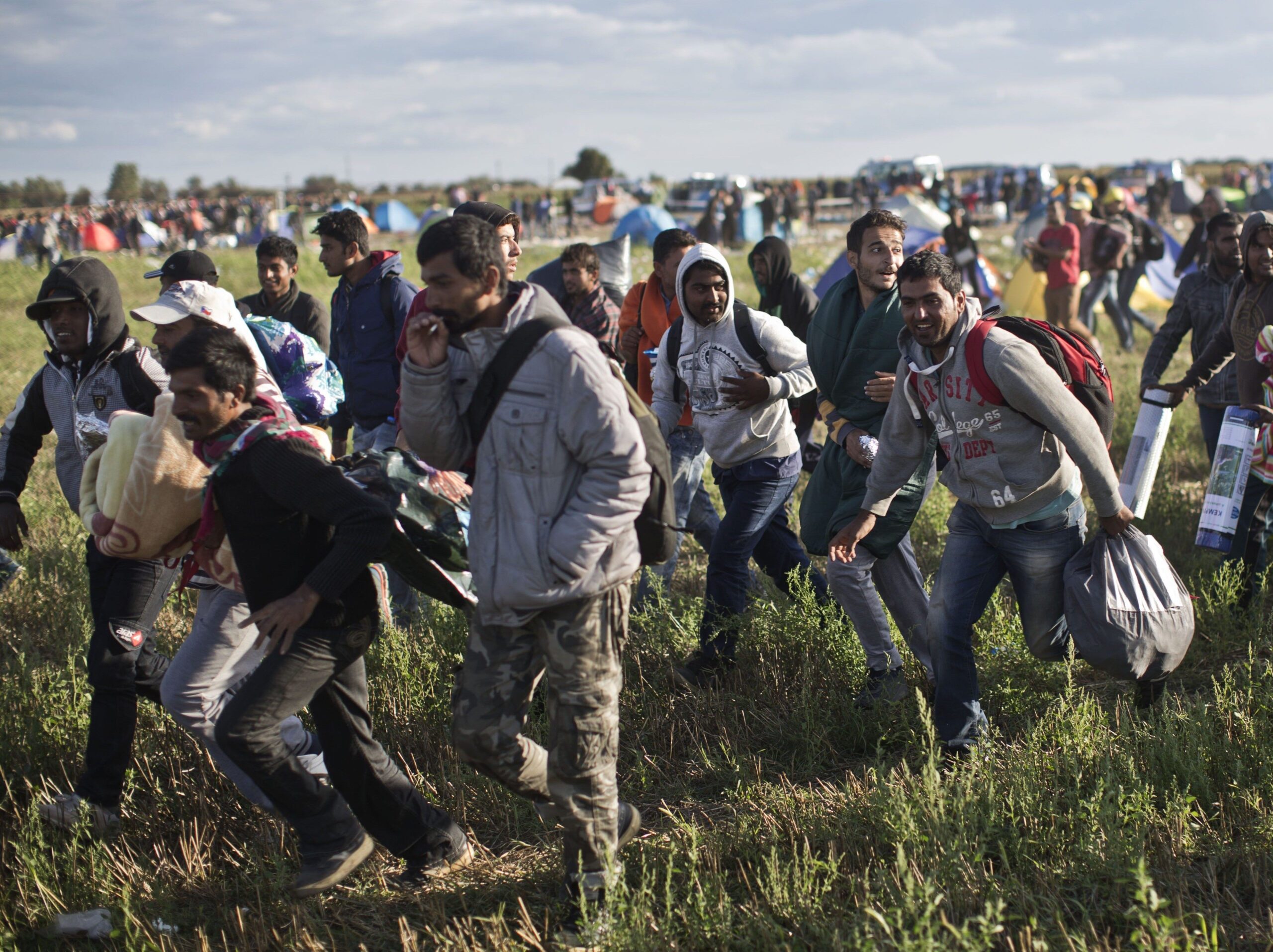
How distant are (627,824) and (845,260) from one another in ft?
34.0

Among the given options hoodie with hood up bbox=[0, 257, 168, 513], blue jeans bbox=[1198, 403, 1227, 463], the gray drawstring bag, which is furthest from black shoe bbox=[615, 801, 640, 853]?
blue jeans bbox=[1198, 403, 1227, 463]

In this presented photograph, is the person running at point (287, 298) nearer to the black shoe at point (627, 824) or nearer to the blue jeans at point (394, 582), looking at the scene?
the blue jeans at point (394, 582)

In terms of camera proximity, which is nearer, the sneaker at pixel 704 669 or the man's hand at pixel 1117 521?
the man's hand at pixel 1117 521

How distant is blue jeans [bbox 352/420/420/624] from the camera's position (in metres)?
5.60

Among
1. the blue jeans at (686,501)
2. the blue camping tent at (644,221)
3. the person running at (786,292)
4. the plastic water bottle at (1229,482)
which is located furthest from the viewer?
the blue camping tent at (644,221)

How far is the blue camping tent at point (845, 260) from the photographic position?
43.4ft

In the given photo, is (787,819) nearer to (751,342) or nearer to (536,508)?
(536,508)

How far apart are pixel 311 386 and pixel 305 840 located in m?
2.11

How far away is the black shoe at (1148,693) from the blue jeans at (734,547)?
1435mm

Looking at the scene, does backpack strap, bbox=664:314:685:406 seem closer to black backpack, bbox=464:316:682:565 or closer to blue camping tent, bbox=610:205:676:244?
black backpack, bbox=464:316:682:565

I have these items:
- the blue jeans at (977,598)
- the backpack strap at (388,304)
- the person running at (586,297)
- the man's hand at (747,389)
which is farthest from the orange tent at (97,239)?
the blue jeans at (977,598)

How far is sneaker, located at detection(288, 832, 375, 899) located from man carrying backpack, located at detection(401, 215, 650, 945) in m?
0.58

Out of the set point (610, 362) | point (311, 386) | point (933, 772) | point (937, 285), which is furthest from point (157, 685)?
point (937, 285)

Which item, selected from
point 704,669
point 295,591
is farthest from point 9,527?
point 704,669
